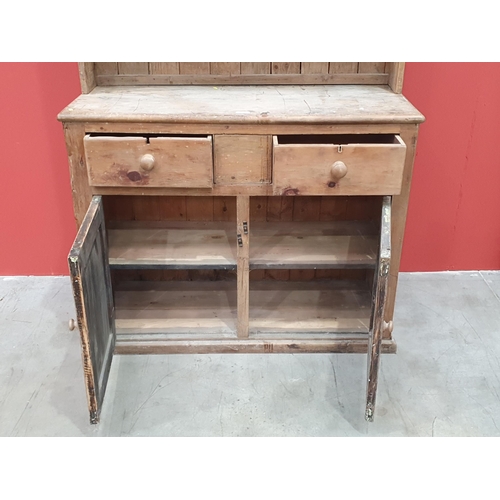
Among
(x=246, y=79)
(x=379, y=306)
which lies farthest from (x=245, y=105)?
(x=379, y=306)

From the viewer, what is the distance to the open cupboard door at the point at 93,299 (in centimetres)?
169

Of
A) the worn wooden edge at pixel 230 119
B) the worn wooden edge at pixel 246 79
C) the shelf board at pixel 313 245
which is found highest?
the worn wooden edge at pixel 246 79

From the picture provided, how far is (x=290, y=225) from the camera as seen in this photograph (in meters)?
2.47

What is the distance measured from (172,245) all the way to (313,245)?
1.99 ft

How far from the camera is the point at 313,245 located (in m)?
2.32

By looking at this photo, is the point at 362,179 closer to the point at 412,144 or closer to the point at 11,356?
the point at 412,144

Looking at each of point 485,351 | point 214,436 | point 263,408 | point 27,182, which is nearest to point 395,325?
point 485,351

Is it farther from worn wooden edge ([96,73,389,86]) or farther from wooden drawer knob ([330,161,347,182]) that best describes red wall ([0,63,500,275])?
wooden drawer knob ([330,161,347,182])

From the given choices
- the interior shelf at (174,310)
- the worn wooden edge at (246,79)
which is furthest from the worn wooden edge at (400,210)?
the interior shelf at (174,310)

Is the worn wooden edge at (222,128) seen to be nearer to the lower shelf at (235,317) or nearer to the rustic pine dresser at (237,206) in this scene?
the rustic pine dresser at (237,206)

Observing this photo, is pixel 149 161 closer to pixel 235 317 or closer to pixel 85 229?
pixel 85 229

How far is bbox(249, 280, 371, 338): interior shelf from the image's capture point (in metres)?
2.33

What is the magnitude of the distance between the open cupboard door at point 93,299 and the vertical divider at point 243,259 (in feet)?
1.70

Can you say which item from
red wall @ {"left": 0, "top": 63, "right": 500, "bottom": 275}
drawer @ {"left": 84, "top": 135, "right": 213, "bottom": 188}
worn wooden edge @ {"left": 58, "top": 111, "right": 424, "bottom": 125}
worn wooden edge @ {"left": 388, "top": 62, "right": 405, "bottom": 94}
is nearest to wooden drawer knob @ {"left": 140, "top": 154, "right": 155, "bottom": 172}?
drawer @ {"left": 84, "top": 135, "right": 213, "bottom": 188}
